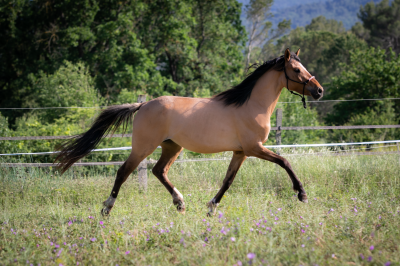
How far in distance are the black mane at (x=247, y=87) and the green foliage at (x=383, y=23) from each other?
4183 cm

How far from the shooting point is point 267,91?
458 cm

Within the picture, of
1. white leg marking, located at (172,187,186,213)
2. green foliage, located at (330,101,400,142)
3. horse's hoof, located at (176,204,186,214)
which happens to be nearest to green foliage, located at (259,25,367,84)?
green foliage, located at (330,101,400,142)

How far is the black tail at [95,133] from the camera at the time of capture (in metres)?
4.88

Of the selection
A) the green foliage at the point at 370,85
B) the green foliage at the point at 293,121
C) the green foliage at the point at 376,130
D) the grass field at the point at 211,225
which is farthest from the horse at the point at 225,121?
the green foliage at the point at 370,85

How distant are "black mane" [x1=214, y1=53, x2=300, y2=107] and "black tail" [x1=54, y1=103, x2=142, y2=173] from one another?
4.72 feet

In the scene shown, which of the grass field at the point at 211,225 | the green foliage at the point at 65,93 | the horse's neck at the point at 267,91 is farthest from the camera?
the green foliage at the point at 65,93

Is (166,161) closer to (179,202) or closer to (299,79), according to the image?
(179,202)

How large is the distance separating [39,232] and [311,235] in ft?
10.2

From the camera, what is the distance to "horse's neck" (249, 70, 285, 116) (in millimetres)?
4504

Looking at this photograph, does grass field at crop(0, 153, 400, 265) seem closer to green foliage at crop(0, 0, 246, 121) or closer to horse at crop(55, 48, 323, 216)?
horse at crop(55, 48, 323, 216)

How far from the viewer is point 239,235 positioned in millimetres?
3186

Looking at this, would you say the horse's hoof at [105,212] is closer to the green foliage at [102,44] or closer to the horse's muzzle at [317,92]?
the horse's muzzle at [317,92]

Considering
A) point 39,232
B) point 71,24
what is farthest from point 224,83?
point 39,232

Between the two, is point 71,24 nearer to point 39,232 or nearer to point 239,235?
point 39,232
